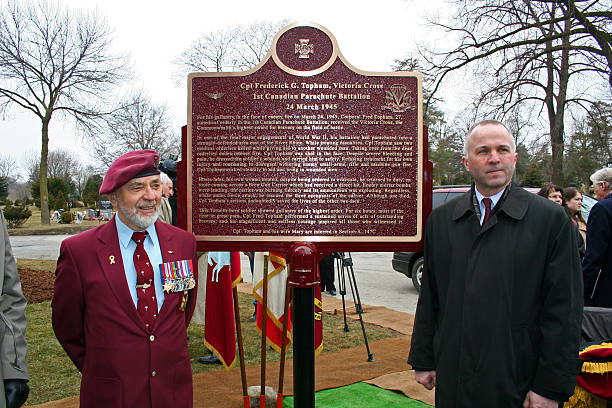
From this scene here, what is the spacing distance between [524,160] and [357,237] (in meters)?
42.4

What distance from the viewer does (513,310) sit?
2.14 meters

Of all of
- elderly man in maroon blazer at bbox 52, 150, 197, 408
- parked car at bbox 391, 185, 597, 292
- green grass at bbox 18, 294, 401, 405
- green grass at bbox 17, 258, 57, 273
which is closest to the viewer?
elderly man in maroon blazer at bbox 52, 150, 197, 408

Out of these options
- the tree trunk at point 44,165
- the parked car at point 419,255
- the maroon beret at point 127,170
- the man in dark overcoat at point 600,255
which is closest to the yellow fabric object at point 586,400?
the man in dark overcoat at point 600,255

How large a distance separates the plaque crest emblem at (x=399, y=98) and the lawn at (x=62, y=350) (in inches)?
137

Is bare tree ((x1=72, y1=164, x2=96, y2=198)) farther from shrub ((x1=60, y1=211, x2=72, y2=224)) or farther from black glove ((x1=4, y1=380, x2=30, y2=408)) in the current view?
black glove ((x1=4, y1=380, x2=30, y2=408))

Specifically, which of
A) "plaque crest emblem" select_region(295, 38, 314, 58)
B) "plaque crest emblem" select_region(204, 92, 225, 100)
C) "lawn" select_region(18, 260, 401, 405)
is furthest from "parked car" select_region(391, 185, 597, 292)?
"plaque crest emblem" select_region(204, 92, 225, 100)

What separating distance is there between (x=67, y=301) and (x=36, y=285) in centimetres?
809

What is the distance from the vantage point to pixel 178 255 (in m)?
2.42

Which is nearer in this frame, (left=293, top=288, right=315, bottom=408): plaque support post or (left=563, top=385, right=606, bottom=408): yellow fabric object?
(left=293, top=288, right=315, bottom=408): plaque support post

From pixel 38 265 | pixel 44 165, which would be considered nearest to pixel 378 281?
pixel 38 265

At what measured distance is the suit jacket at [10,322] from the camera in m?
2.10

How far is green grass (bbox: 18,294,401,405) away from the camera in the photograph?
4434mm

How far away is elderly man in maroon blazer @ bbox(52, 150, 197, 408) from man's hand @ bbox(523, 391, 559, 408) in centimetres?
165

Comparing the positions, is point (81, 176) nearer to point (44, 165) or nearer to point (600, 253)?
point (44, 165)
